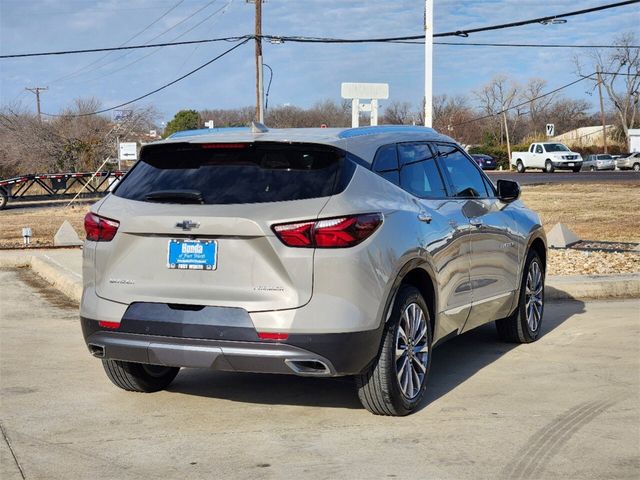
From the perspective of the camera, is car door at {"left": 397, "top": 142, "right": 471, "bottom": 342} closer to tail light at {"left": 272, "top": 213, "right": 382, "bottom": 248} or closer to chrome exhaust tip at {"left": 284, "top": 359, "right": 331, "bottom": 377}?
tail light at {"left": 272, "top": 213, "right": 382, "bottom": 248}

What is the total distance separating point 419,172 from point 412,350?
1.32 metres

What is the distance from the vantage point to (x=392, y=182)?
601 cm

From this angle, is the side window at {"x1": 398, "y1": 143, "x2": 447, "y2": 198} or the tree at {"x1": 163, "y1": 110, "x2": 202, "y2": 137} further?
the tree at {"x1": 163, "y1": 110, "x2": 202, "y2": 137}

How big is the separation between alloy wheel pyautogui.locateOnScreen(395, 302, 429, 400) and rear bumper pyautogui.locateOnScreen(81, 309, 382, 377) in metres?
0.40

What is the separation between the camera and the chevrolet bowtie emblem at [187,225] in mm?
5355

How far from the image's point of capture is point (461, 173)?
7.37 meters

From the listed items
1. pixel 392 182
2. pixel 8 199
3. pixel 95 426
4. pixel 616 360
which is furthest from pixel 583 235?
pixel 8 199

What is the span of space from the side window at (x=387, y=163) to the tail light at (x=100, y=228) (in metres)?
1.64

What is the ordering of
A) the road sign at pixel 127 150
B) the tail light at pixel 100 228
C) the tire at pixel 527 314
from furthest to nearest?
the road sign at pixel 127 150, the tire at pixel 527 314, the tail light at pixel 100 228

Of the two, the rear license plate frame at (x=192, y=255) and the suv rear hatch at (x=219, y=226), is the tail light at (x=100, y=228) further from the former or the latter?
the rear license plate frame at (x=192, y=255)

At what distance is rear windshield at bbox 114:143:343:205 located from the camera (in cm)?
540

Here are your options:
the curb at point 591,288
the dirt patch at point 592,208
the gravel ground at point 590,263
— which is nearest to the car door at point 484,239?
the curb at point 591,288

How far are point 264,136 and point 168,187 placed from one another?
26.0 inches

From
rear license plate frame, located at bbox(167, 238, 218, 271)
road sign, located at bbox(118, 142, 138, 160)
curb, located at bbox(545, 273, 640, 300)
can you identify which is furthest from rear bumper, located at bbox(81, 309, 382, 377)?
road sign, located at bbox(118, 142, 138, 160)
